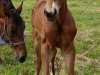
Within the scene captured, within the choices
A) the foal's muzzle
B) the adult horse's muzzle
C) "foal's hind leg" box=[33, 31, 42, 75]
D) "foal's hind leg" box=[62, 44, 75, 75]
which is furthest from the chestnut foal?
"foal's hind leg" box=[33, 31, 42, 75]

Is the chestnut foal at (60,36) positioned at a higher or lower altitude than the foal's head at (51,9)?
lower

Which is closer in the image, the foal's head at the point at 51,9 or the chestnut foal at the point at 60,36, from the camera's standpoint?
the foal's head at the point at 51,9

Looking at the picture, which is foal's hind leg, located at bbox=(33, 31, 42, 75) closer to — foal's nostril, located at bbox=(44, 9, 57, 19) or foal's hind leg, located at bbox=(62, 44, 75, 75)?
foal's hind leg, located at bbox=(62, 44, 75, 75)

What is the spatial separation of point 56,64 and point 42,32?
189cm

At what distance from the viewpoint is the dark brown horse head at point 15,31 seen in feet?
21.4

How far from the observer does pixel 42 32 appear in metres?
6.33

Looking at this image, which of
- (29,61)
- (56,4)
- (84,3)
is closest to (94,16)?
(84,3)

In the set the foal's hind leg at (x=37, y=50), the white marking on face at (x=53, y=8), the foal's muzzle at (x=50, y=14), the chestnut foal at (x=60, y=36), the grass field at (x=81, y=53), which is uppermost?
the white marking on face at (x=53, y=8)

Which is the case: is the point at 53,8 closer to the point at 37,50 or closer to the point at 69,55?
the point at 69,55

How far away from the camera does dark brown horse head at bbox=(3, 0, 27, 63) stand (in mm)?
6527

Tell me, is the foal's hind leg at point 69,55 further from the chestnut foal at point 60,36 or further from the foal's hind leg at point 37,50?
the foal's hind leg at point 37,50

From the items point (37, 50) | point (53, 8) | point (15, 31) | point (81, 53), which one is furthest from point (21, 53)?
point (81, 53)

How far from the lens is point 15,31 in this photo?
6.57 metres

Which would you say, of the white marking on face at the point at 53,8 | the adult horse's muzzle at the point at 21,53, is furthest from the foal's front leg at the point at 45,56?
the white marking on face at the point at 53,8
